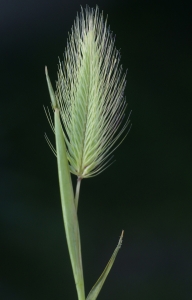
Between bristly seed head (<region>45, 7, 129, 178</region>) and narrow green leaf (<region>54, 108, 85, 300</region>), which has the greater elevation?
bristly seed head (<region>45, 7, 129, 178</region>)

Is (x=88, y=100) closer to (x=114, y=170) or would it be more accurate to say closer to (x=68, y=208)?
(x=68, y=208)

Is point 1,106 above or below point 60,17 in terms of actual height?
below

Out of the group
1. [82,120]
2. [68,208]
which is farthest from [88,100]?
[68,208]

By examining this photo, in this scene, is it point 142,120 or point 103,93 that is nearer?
point 103,93

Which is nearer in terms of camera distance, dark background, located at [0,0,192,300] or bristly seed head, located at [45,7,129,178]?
bristly seed head, located at [45,7,129,178]

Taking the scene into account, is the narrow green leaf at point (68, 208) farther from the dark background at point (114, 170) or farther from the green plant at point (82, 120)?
the dark background at point (114, 170)

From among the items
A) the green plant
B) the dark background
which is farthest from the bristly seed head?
the dark background

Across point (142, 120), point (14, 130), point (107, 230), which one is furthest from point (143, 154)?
point (14, 130)

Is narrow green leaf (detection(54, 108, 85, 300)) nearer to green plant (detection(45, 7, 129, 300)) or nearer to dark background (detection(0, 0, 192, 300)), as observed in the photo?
green plant (detection(45, 7, 129, 300))

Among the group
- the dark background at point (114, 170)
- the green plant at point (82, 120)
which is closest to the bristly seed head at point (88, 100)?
the green plant at point (82, 120)

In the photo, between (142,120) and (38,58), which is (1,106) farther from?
(142,120)
